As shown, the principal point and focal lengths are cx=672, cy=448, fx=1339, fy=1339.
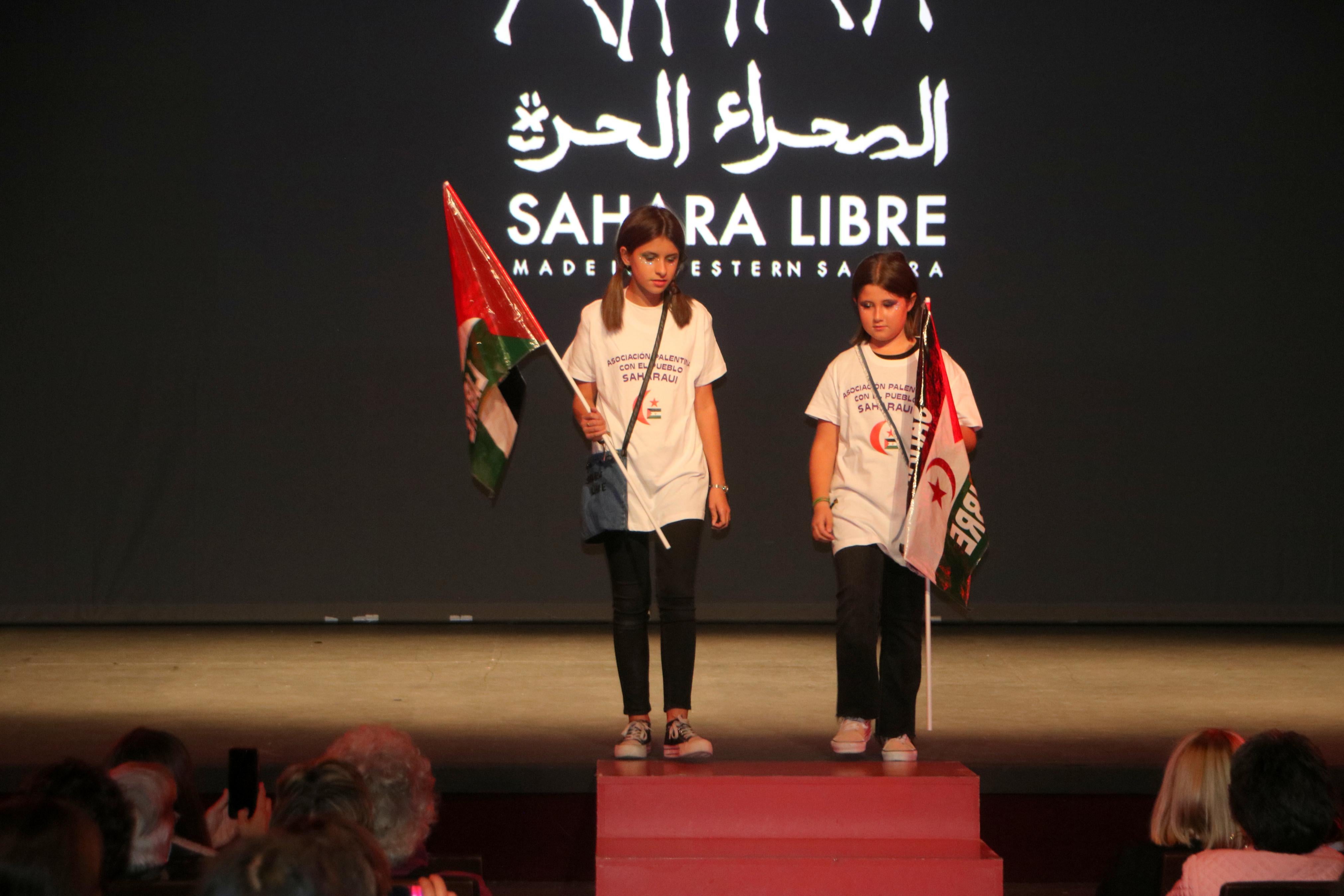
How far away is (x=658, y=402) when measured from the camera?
9.50ft

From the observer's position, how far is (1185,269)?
17.5ft

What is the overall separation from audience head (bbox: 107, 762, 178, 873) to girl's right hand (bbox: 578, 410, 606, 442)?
118 centimetres

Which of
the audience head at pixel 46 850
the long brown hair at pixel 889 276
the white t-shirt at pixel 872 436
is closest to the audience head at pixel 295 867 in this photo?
the audience head at pixel 46 850

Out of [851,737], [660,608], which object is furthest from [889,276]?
[851,737]

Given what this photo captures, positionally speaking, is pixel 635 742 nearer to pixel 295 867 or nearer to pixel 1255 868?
pixel 1255 868

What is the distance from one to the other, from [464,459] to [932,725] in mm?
2487

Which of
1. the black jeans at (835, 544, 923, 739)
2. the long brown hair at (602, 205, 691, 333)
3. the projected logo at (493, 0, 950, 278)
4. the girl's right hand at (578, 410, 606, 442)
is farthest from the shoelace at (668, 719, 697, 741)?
the projected logo at (493, 0, 950, 278)

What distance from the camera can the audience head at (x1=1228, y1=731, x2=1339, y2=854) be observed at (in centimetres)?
166

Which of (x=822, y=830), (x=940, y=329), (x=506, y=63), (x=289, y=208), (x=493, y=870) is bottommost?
(x=493, y=870)

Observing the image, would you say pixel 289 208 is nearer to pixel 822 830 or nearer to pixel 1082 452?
pixel 1082 452

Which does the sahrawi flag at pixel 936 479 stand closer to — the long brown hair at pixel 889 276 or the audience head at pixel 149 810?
the long brown hair at pixel 889 276

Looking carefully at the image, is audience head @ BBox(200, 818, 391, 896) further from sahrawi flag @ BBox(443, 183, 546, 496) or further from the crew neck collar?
the crew neck collar

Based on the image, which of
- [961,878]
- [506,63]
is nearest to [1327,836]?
[961,878]

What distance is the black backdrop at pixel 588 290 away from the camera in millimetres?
5250
